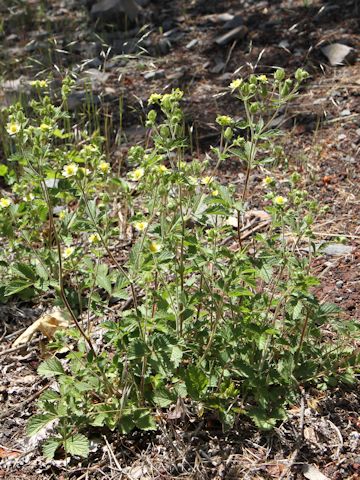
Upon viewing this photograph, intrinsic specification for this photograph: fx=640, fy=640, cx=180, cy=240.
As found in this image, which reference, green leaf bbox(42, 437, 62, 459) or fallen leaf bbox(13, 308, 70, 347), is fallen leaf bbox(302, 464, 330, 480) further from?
fallen leaf bbox(13, 308, 70, 347)

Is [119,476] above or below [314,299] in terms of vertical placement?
below

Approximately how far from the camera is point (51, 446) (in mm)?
2145

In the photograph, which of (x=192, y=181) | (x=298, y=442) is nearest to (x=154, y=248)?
(x=192, y=181)

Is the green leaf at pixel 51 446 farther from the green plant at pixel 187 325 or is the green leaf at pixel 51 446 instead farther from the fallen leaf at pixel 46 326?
the fallen leaf at pixel 46 326

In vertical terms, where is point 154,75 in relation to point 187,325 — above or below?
below

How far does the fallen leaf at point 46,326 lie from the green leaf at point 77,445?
28.0 inches

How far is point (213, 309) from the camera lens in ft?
7.34

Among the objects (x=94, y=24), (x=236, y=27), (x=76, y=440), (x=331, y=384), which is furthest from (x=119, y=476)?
(x=94, y=24)

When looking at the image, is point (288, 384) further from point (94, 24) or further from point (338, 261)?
point (94, 24)

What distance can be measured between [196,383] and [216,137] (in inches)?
95.9

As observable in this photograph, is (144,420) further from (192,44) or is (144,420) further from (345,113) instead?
(192,44)

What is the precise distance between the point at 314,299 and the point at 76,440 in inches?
36.8

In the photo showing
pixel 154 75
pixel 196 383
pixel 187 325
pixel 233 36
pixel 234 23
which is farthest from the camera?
pixel 234 23

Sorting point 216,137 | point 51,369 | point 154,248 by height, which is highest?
point 154,248
